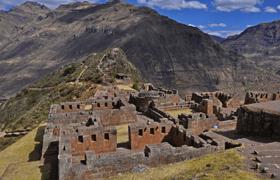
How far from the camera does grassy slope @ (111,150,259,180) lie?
19016mm

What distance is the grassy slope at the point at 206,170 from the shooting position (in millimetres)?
19016

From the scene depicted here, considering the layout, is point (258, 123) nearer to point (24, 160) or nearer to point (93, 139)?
point (93, 139)

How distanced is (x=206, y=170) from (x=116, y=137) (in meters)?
11.3

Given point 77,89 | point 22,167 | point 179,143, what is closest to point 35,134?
point 22,167

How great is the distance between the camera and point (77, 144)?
29.2 metres

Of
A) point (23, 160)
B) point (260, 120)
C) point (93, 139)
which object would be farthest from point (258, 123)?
point (23, 160)

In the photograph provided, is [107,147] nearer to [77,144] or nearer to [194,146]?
[77,144]

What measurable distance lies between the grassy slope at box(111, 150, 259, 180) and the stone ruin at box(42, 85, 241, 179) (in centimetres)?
133

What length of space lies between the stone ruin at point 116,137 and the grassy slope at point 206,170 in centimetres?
133

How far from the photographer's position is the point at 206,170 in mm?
20250

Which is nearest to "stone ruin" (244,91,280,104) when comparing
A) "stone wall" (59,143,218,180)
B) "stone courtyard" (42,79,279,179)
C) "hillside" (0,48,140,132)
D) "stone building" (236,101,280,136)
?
"stone courtyard" (42,79,279,179)

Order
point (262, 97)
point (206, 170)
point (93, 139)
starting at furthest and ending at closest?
point (262, 97), point (93, 139), point (206, 170)

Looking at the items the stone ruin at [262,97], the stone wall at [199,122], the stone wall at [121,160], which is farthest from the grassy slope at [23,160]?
the stone ruin at [262,97]

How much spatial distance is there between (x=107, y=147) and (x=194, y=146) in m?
6.98
